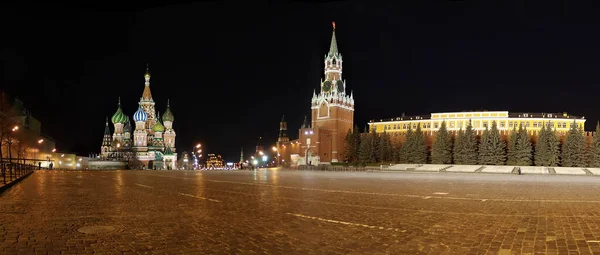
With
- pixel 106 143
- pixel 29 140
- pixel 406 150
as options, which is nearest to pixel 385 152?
pixel 406 150

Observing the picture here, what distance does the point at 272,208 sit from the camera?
12172 millimetres

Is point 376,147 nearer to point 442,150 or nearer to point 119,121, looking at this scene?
point 442,150

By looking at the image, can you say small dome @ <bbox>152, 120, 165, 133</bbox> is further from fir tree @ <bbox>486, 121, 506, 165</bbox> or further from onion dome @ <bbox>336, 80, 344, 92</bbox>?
fir tree @ <bbox>486, 121, 506, 165</bbox>

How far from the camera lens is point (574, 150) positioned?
66125 mm

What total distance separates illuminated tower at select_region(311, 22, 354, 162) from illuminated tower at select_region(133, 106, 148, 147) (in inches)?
1755

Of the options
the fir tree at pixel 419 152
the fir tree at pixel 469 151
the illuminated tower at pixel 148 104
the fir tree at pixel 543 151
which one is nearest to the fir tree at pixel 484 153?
the fir tree at pixel 469 151

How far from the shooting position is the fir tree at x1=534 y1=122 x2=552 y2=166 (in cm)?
6781

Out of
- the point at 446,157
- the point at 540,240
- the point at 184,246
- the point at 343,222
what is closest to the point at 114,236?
the point at 184,246

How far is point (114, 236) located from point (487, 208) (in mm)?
10484

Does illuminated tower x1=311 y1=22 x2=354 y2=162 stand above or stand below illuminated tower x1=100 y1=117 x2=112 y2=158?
above

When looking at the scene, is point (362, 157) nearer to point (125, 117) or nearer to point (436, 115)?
point (436, 115)

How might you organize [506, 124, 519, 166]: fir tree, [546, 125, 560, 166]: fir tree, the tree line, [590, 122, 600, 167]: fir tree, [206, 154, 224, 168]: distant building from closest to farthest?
[590, 122, 600, 167]: fir tree < the tree line < [546, 125, 560, 166]: fir tree < [506, 124, 519, 166]: fir tree < [206, 154, 224, 168]: distant building

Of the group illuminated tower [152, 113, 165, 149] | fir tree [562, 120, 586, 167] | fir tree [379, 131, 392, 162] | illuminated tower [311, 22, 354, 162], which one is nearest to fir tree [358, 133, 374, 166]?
fir tree [379, 131, 392, 162]

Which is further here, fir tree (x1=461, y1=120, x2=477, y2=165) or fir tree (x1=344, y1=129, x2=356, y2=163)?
fir tree (x1=344, y1=129, x2=356, y2=163)
